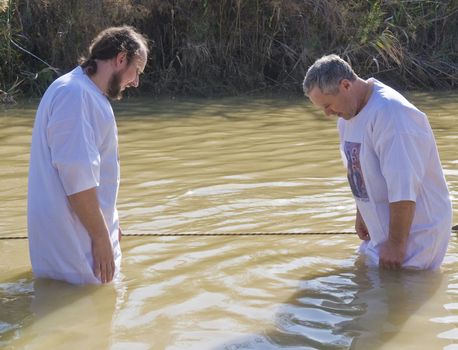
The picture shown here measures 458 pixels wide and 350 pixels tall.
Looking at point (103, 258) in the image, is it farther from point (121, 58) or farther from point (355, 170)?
point (355, 170)

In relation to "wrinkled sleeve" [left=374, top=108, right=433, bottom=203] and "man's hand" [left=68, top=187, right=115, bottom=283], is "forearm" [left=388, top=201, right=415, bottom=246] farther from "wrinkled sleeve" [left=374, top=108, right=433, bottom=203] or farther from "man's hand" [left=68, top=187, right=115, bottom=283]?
"man's hand" [left=68, top=187, right=115, bottom=283]

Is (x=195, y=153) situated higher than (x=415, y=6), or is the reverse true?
(x=415, y=6)

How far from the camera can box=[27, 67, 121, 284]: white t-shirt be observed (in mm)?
4410

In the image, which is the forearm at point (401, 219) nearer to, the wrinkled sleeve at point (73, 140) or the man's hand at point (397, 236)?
the man's hand at point (397, 236)

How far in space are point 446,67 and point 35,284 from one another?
12389mm

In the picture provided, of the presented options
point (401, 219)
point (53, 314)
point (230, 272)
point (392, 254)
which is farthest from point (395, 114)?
point (53, 314)

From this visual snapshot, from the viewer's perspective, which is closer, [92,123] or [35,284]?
[92,123]

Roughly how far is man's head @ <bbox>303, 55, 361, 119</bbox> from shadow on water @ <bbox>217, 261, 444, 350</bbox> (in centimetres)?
98

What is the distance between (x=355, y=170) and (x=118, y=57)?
4.71 feet

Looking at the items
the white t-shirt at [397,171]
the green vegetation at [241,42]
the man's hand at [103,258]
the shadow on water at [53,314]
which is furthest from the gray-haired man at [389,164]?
the green vegetation at [241,42]

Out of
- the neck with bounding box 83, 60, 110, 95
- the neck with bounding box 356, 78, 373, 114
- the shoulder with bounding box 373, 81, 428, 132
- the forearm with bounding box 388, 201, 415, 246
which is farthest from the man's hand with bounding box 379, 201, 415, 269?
the neck with bounding box 83, 60, 110, 95

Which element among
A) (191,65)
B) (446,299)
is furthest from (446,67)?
(446,299)

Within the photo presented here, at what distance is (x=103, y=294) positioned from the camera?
189 inches

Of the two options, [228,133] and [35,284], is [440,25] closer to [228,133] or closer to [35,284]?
[228,133]
